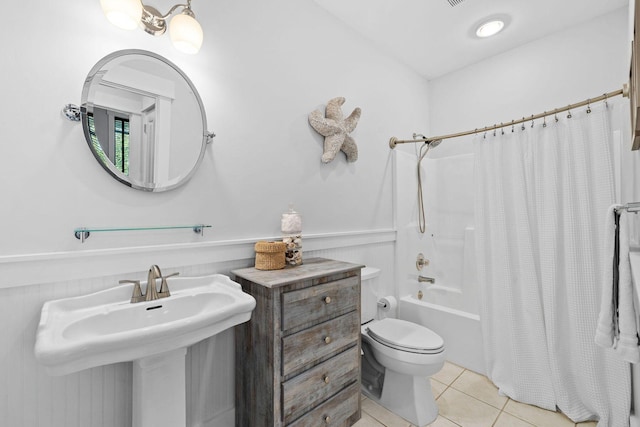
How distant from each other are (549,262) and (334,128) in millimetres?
1626

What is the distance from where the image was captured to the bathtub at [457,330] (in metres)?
2.11

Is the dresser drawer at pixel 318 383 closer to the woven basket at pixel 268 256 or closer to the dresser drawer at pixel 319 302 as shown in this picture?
the dresser drawer at pixel 319 302

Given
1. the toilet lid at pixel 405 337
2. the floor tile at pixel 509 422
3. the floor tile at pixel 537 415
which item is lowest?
the floor tile at pixel 537 415

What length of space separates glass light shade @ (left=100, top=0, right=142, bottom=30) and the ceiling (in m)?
1.27

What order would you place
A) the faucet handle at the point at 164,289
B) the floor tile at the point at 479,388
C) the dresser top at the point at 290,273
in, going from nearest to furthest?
1. the faucet handle at the point at 164,289
2. the dresser top at the point at 290,273
3. the floor tile at the point at 479,388

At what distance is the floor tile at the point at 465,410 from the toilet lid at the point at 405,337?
435mm

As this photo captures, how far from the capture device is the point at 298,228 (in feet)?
5.42

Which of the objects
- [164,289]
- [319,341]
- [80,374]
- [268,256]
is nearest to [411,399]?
[319,341]

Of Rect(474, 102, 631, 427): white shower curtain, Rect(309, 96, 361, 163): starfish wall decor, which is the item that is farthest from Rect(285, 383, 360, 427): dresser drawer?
Rect(309, 96, 361, 163): starfish wall decor

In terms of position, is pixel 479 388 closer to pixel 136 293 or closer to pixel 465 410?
pixel 465 410

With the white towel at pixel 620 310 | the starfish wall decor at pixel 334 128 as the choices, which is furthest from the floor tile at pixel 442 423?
the starfish wall decor at pixel 334 128

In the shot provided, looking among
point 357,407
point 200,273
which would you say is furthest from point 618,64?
point 200,273

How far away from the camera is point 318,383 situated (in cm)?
138

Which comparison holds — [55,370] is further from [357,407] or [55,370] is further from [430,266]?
[430,266]
